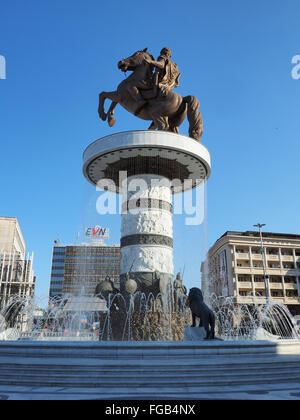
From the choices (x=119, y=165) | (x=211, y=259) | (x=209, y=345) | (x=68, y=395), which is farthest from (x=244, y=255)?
(x=68, y=395)

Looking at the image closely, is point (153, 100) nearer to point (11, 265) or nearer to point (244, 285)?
point (11, 265)

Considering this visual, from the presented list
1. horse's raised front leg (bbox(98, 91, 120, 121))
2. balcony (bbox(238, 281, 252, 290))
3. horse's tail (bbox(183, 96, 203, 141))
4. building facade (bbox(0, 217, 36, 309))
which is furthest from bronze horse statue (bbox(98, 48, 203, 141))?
balcony (bbox(238, 281, 252, 290))

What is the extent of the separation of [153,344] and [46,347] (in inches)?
94.8

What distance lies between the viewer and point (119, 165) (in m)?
14.6

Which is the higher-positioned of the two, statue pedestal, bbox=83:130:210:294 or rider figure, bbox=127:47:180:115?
rider figure, bbox=127:47:180:115

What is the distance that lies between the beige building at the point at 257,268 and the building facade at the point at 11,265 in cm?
2474

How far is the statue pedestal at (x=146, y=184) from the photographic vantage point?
13.1 m

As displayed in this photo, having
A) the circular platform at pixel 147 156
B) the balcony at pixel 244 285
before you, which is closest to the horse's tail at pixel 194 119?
the circular platform at pixel 147 156

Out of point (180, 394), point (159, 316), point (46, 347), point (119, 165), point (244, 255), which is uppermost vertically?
point (244, 255)

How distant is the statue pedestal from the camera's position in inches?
517

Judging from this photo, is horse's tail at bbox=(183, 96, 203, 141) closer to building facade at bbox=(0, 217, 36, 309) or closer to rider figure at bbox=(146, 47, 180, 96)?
rider figure at bbox=(146, 47, 180, 96)

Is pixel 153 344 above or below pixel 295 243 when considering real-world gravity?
below

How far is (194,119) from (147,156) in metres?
2.72

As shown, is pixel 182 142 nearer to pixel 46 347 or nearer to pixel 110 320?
pixel 110 320
